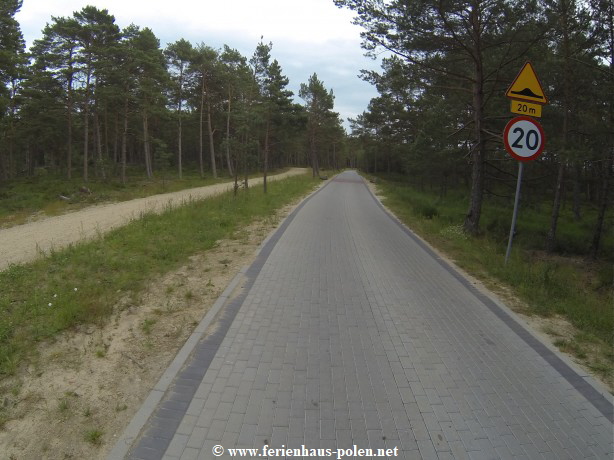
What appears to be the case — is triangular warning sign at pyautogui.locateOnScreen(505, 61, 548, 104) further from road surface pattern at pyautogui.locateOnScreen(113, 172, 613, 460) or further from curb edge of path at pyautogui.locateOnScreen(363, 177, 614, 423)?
road surface pattern at pyautogui.locateOnScreen(113, 172, 613, 460)

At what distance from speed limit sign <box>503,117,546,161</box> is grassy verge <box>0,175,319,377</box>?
6921mm

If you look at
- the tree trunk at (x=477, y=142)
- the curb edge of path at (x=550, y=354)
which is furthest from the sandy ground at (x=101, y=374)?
the tree trunk at (x=477, y=142)

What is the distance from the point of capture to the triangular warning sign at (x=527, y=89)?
7773mm

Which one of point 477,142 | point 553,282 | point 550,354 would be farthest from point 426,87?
point 550,354

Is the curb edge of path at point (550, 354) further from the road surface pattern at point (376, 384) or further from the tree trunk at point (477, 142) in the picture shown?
the tree trunk at point (477, 142)

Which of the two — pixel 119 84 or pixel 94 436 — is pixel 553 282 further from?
pixel 119 84

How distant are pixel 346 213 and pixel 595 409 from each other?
1403 centimetres

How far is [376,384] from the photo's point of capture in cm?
393

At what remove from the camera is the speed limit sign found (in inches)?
306

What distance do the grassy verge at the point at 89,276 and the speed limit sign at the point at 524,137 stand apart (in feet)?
22.7

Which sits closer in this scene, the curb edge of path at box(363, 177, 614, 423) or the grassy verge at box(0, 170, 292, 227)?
the curb edge of path at box(363, 177, 614, 423)

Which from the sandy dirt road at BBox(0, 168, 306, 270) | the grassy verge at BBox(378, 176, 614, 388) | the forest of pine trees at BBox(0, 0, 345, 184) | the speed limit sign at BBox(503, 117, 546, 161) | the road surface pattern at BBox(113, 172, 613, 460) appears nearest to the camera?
the road surface pattern at BBox(113, 172, 613, 460)

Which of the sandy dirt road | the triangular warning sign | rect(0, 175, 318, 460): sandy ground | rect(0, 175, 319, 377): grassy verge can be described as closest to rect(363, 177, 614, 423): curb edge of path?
the triangular warning sign

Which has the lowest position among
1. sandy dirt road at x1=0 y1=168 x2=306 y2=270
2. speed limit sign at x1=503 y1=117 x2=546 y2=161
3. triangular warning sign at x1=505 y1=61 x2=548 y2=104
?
sandy dirt road at x1=0 y1=168 x2=306 y2=270
